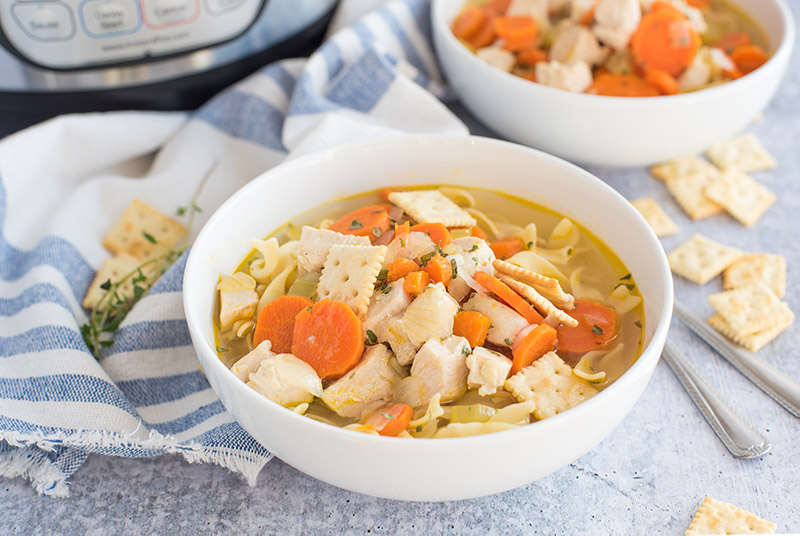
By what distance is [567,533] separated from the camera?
1.73 metres

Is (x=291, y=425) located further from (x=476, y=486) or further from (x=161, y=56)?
(x=161, y=56)

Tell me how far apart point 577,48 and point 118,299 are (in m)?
1.81

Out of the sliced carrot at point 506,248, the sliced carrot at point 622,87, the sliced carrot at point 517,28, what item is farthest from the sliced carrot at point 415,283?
the sliced carrot at point 517,28

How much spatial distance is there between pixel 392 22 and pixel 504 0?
47cm

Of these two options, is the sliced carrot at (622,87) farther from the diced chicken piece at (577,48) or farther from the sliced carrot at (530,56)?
the sliced carrot at (530,56)

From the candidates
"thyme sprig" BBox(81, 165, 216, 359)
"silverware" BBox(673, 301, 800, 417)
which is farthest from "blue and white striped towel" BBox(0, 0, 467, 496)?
"silverware" BBox(673, 301, 800, 417)

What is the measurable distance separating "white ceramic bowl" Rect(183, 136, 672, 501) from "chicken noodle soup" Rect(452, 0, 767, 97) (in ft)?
2.04

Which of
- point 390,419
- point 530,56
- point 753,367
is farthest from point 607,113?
point 390,419

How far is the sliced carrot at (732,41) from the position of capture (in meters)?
2.97

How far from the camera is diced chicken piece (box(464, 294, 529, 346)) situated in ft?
5.78

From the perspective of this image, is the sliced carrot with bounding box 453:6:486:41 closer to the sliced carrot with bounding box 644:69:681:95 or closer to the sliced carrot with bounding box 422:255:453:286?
the sliced carrot with bounding box 644:69:681:95

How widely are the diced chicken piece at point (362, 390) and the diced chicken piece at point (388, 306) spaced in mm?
101

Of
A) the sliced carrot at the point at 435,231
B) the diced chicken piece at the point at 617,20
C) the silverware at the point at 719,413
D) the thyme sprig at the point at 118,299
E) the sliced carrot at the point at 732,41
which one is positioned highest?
the diced chicken piece at the point at 617,20

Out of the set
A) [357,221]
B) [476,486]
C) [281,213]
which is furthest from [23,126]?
[476,486]
